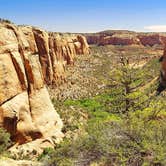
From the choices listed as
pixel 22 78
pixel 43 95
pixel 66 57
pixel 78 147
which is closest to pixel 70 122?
pixel 43 95

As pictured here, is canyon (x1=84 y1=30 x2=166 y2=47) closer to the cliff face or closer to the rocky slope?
the rocky slope

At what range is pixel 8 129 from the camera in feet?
96.9

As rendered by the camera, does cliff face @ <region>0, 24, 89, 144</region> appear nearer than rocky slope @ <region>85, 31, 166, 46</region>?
Yes

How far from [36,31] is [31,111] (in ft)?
80.6

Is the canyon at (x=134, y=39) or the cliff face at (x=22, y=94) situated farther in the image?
the canyon at (x=134, y=39)

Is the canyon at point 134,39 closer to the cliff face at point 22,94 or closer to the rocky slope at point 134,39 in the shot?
the rocky slope at point 134,39

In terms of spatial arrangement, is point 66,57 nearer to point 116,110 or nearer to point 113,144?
point 116,110

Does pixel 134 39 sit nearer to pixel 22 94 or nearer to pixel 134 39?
pixel 134 39

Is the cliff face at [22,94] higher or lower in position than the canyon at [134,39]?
higher

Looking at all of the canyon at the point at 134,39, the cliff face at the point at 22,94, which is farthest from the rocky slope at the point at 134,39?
the cliff face at the point at 22,94

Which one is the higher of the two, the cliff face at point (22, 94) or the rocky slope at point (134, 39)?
the cliff face at point (22, 94)

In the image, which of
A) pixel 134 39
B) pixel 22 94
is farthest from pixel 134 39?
pixel 22 94

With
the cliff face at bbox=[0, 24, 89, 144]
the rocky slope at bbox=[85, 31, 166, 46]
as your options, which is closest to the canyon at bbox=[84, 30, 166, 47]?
the rocky slope at bbox=[85, 31, 166, 46]

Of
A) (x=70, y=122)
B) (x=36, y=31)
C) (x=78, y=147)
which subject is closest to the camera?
(x=78, y=147)
